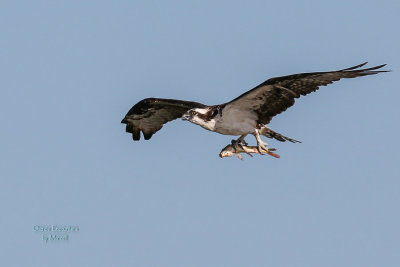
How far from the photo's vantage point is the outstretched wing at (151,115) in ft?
71.6

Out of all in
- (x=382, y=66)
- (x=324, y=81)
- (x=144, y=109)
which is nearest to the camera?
(x=382, y=66)

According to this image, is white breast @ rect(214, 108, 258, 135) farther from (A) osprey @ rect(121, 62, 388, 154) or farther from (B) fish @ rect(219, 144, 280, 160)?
(B) fish @ rect(219, 144, 280, 160)

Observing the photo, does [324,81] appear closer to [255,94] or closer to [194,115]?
[255,94]

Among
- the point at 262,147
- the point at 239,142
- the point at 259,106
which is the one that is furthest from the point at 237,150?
the point at 259,106

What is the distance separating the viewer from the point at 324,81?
19109 mm

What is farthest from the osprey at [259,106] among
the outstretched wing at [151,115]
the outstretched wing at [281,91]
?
the outstretched wing at [151,115]

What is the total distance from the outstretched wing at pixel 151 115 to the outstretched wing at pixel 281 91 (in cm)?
212

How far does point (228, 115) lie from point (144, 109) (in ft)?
10.6

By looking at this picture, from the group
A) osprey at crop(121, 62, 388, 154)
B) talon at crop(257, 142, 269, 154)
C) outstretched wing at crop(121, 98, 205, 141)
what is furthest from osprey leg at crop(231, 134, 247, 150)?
outstretched wing at crop(121, 98, 205, 141)

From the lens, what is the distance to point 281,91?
19500 mm

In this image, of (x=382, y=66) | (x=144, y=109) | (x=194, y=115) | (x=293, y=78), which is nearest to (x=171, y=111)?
(x=144, y=109)

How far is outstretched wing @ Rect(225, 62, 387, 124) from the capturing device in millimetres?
18719

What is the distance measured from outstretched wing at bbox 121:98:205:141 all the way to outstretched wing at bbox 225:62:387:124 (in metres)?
2.12

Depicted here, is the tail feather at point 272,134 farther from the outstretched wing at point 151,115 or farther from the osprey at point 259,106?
the outstretched wing at point 151,115
